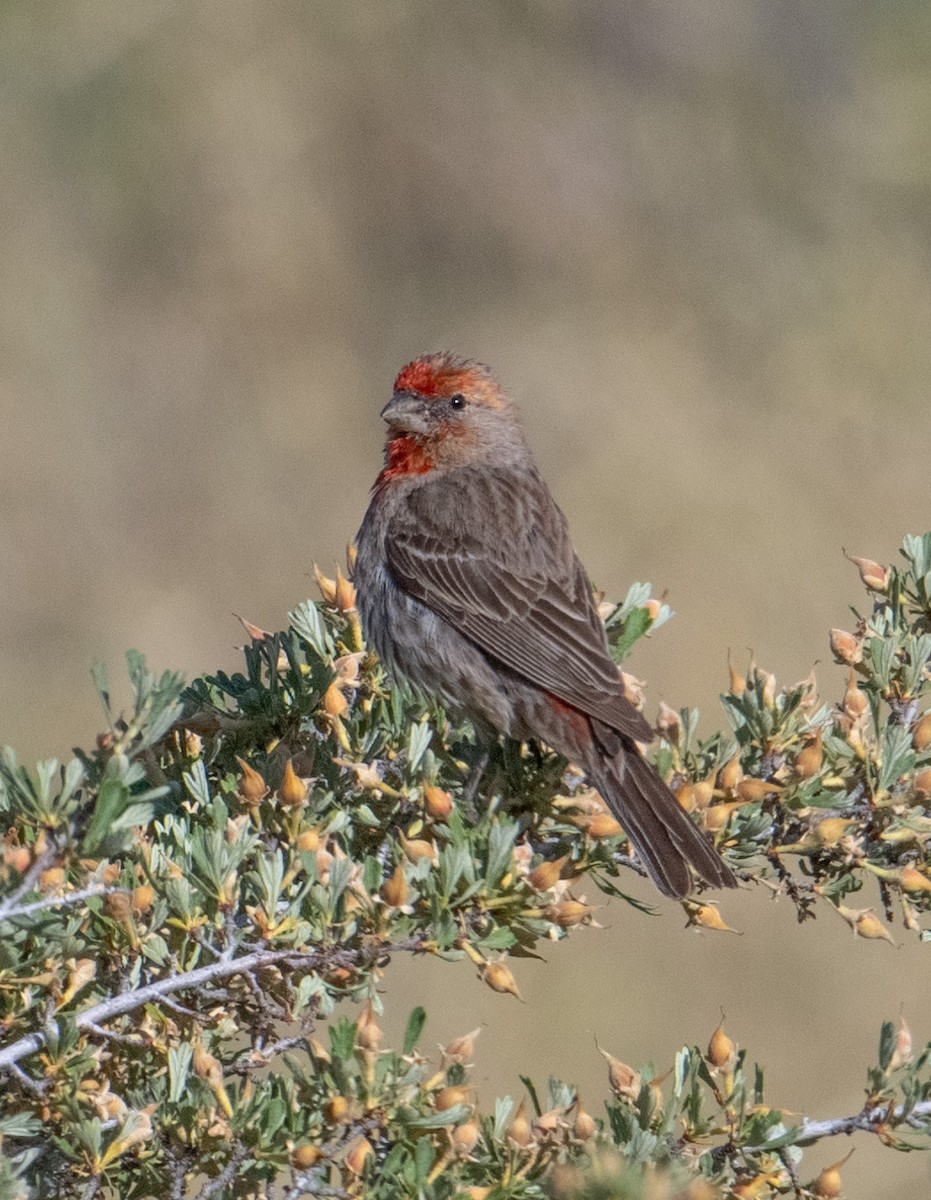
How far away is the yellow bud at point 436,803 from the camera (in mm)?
3016

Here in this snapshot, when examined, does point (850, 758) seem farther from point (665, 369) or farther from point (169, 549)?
point (665, 369)

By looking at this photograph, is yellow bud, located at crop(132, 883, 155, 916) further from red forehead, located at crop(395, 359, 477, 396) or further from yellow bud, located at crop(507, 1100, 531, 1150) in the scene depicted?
red forehead, located at crop(395, 359, 477, 396)

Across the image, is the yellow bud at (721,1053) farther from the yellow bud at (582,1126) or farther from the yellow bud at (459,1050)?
the yellow bud at (459,1050)

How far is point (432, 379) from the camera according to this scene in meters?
5.43

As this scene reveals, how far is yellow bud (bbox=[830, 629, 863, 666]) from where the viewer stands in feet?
11.3

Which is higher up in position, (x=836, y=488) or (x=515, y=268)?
(x=515, y=268)

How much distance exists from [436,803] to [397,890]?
1.36ft

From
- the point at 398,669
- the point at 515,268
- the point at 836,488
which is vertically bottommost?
the point at 398,669

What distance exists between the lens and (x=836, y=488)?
922cm

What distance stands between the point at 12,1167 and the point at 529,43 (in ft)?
31.7

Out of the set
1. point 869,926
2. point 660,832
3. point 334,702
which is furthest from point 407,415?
point 869,926

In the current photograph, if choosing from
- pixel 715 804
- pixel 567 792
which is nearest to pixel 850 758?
pixel 715 804

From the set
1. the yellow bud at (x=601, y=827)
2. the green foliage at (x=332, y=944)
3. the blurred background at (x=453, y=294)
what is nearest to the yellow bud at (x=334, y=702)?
the green foliage at (x=332, y=944)

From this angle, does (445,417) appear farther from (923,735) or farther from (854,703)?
A: (923,735)
